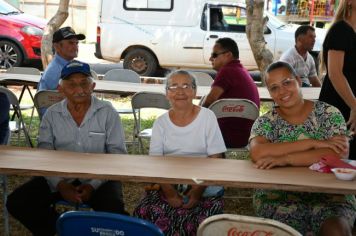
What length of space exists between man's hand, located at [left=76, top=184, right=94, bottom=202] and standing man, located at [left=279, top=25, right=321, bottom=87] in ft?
12.3

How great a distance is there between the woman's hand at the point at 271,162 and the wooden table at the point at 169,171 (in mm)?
38

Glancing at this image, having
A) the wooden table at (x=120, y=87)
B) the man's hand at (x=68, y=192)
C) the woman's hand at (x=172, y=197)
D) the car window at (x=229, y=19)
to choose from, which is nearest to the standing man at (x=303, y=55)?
the wooden table at (x=120, y=87)

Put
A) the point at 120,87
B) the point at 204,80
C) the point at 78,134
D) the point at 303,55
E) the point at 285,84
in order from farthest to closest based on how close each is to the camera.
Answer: the point at 204,80
the point at 303,55
the point at 120,87
the point at 78,134
the point at 285,84

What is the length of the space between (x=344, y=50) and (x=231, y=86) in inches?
63.9

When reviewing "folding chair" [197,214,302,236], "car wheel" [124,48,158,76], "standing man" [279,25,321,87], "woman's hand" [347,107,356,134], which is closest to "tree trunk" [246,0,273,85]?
"standing man" [279,25,321,87]

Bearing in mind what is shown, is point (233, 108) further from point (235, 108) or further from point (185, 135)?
point (185, 135)

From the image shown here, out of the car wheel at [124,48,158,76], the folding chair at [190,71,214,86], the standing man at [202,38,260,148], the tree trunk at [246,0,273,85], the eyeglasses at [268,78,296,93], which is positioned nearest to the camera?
the eyeglasses at [268,78,296,93]

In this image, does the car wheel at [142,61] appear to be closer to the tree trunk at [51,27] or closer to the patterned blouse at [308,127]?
the tree trunk at [51,27]

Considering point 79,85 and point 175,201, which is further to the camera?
point 79,85

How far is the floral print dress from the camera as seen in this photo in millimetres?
2939

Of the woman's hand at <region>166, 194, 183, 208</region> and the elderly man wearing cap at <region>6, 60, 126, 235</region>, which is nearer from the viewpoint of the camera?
the woman's hand at <region>166, 194, 183, 208</region>

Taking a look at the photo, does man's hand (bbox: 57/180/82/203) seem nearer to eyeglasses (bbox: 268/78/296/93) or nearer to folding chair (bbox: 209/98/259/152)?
eyeglasses (bbox: 268/78/296/93)

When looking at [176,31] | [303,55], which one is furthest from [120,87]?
[176,31]

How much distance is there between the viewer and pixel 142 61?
12102 mm
